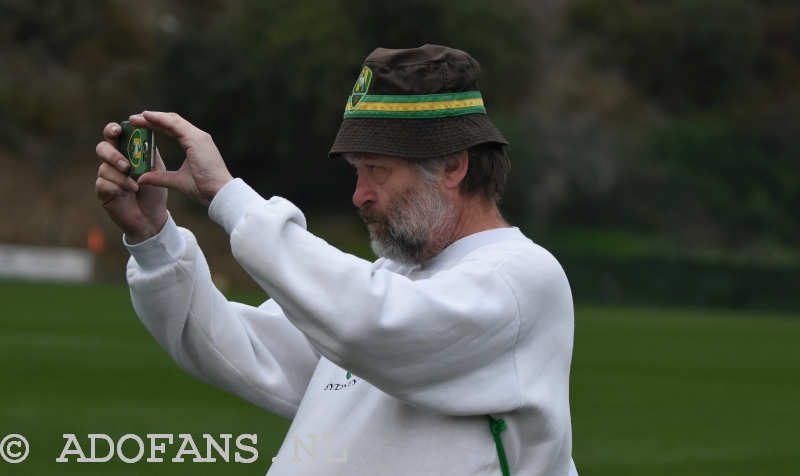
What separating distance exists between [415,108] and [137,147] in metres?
0.63

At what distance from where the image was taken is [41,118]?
42781 millimetres

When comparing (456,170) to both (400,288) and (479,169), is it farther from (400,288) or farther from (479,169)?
(400,288)

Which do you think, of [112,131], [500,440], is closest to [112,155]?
[112,131]

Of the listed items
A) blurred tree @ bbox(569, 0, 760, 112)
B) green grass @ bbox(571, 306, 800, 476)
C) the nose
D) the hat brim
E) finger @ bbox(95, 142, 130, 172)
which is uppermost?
finger @ bbox(95, 142, 130, 172)

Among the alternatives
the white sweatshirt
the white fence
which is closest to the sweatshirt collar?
the white sweatshirt

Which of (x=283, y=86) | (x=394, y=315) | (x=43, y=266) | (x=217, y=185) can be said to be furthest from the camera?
(x=283, y=86)

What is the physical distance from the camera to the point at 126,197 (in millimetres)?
2793

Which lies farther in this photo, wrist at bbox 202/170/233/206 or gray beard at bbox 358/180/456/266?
gray beard at bbox 358/180/456/266

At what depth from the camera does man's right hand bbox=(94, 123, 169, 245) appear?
2668 millimetres

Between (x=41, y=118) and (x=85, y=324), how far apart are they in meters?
26.5

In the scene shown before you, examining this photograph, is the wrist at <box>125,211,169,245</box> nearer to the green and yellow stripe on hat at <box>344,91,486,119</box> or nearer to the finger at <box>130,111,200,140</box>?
the finger at <box>130,111,200,140</box>

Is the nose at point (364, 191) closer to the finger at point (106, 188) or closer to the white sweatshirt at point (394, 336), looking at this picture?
the white sweatshirt at point (394, 336)

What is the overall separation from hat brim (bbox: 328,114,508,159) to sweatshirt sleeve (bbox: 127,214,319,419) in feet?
1.78

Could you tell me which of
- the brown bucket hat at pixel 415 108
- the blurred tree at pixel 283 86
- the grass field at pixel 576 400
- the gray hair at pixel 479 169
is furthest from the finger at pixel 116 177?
the blurred tree at pixel 283 86
